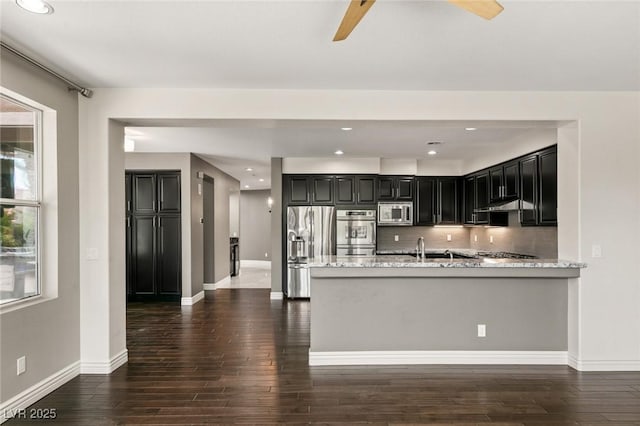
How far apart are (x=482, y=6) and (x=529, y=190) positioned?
378 cm

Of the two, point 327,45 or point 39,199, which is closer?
point 327,45

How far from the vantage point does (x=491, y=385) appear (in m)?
3.30

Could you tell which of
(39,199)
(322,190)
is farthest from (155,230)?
(39,199)

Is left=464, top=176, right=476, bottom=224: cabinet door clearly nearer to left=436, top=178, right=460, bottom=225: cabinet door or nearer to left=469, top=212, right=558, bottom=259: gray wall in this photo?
left=436, top=178, right=460, bottom=225: cabinet door

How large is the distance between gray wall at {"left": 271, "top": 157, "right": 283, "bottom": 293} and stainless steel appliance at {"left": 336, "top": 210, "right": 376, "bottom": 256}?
1056mm

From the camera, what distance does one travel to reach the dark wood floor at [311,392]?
9.12 feet

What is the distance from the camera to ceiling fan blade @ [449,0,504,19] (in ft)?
5.70

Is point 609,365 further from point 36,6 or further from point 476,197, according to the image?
point 36,6

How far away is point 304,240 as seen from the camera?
6.94 meters

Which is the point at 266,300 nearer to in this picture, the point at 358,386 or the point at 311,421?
the point at 358,386

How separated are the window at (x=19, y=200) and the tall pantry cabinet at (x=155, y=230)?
344cm

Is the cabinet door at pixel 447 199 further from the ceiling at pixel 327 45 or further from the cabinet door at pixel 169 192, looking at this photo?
the cabinet door at pixel 169 192

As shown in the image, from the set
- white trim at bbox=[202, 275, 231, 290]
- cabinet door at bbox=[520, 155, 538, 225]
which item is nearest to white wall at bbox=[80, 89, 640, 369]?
cabinet door at bbox=[520, 155, 538, 225]

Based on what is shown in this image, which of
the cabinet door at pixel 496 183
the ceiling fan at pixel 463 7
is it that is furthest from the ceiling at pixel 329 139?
the ceiling fan at pixel 463 7
